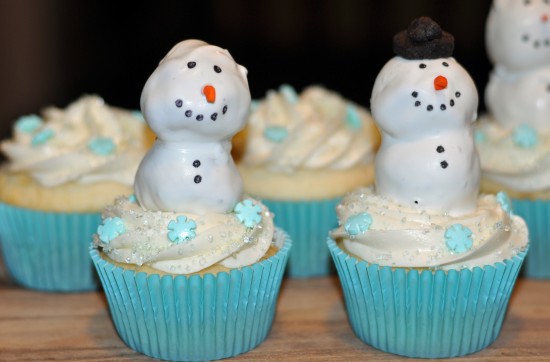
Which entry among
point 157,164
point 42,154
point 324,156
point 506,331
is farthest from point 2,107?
point 506,331

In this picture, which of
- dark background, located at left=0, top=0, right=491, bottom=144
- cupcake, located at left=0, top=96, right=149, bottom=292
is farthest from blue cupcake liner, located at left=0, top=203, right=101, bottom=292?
dark background, located at left=0, top=0, right=491, bottom=144

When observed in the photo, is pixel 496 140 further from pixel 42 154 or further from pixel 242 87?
pixel 42 154

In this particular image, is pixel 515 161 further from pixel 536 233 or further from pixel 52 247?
pixel 52 247

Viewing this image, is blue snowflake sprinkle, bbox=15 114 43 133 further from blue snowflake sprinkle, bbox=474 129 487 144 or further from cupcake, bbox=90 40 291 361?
blue snowflake sprinkle, bbox=474 129 487 144

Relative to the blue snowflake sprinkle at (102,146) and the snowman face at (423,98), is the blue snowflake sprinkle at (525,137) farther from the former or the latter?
the blue snowflake sprinkle at (102,146)

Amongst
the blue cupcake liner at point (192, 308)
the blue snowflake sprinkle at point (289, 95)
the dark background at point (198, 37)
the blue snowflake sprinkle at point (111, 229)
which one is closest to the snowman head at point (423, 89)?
the blue cupcake liner at point (192, 308)

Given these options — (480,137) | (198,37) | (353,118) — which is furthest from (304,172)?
(198,37)

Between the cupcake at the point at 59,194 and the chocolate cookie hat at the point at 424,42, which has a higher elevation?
the chocolate cookie hat at the point at 424,42
